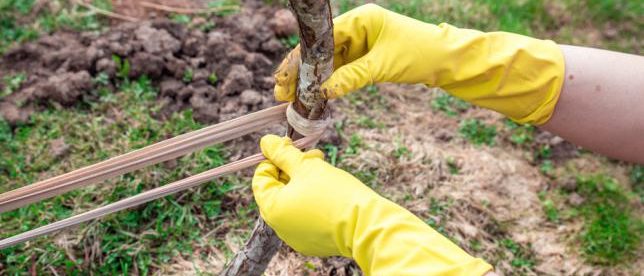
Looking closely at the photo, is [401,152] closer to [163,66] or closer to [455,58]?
[455,58]

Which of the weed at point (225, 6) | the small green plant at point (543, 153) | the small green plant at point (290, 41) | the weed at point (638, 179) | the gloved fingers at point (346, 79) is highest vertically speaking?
the gloved fingers at point (346, 79)

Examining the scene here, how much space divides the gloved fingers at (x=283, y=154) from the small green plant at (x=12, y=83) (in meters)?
1.57

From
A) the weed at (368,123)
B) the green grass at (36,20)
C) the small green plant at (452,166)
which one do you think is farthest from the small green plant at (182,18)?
the small green plant at (452,166)

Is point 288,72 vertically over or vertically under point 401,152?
over

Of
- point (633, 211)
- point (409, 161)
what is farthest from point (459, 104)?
point (633, 211)

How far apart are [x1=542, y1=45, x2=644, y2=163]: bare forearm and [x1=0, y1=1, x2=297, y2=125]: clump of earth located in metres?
1.29

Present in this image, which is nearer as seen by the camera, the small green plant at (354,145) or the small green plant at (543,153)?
the small green plant at (354,145)

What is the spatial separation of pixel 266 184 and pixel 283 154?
9 cm

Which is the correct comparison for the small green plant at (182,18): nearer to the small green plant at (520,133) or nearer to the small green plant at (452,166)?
the small green plant at (452,166)

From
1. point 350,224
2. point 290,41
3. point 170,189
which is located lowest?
point 290,41

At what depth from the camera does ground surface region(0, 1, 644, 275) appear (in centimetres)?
197

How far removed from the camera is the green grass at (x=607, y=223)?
2.15m

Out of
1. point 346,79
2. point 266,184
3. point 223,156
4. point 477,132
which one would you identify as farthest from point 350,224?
point 477,132

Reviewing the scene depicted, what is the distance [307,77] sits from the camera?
51.2 inches
